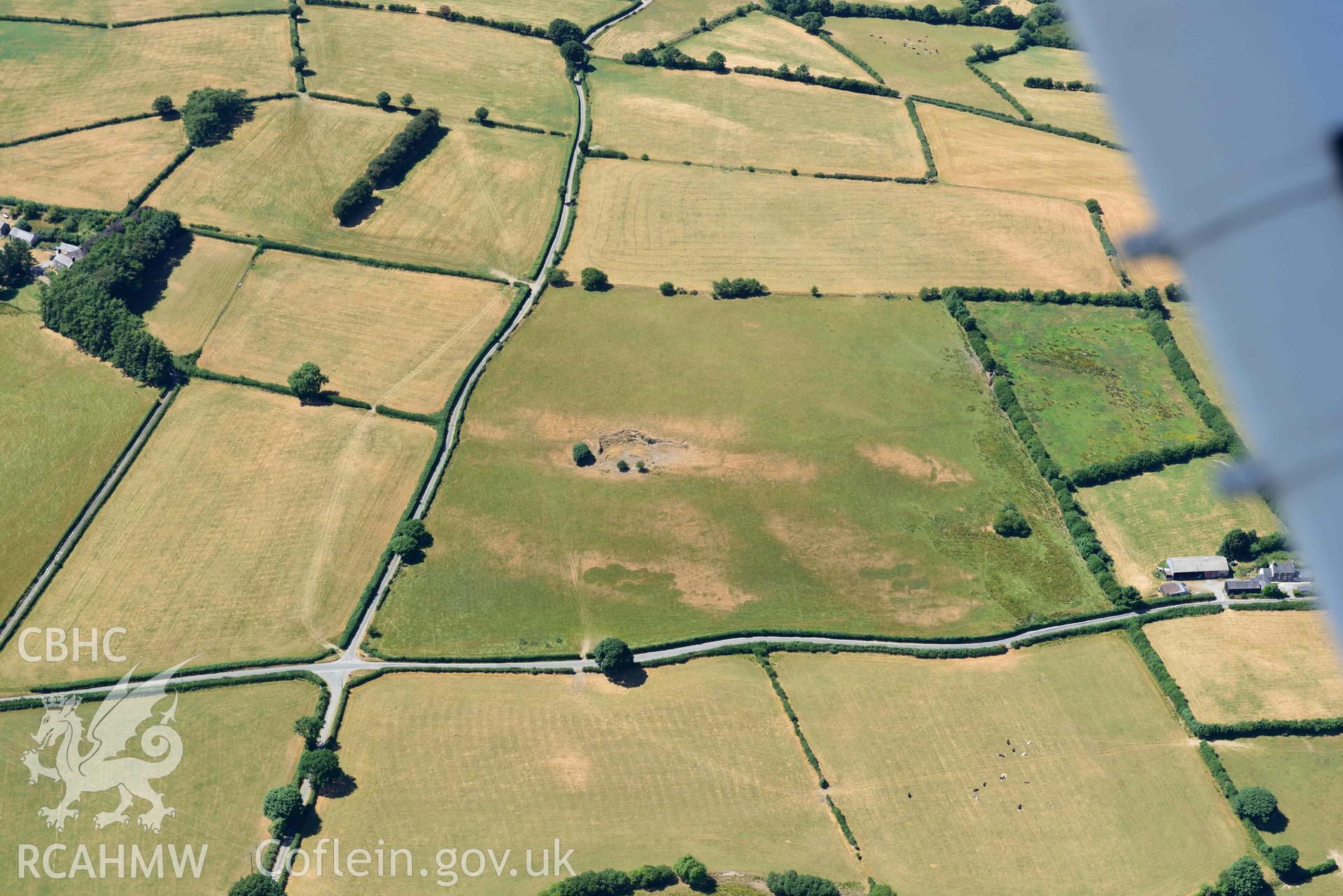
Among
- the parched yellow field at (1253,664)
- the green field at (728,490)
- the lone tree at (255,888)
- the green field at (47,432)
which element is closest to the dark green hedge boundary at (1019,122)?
the green field at (728,490)

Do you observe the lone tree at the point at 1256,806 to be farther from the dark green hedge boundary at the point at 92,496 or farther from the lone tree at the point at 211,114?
the lone tree at the point at 211,114

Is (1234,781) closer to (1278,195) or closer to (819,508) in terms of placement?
(819,508)

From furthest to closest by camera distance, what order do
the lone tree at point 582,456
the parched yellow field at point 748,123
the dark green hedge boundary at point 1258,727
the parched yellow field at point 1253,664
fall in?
the parched yellow field at point 748,123, the lone tree at point 582,456, the parched yellow field at point 1253,664, the dark green hedge boundary at point 1258,727

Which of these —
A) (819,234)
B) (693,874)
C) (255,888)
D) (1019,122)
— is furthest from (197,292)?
(1019,122)

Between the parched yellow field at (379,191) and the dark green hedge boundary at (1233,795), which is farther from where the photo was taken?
the parched yellow field at (379,191)

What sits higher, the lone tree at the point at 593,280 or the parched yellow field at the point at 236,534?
the lone tree at the point at 593,280

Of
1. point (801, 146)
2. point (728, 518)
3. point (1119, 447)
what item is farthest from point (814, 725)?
point (801, 146)
